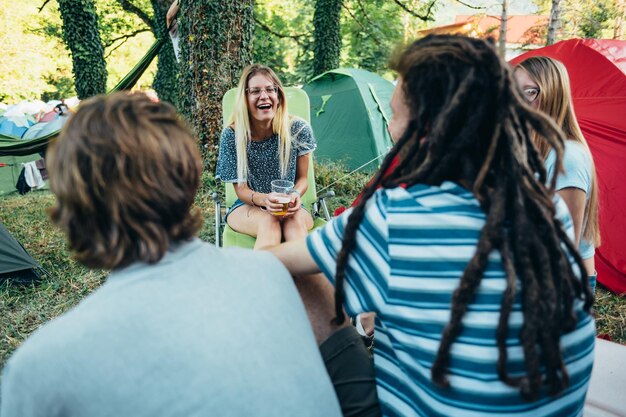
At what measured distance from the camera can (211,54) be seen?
494cm

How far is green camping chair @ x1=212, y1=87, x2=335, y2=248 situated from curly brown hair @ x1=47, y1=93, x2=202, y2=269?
1.89 meters

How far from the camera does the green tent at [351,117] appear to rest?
24.7 feet

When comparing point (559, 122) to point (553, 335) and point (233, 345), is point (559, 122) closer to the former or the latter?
point (553, 335)

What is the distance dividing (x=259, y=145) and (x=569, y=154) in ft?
6.62

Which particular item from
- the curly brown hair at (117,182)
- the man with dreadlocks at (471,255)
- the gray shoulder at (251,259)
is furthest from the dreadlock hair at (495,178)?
the curly brown hair at (117,182)

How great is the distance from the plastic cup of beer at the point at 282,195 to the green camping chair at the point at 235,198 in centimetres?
37

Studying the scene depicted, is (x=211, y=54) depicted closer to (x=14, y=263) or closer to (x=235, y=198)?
(x=235, y=198)

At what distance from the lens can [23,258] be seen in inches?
139

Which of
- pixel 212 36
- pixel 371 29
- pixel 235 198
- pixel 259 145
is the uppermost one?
pixel 371 29

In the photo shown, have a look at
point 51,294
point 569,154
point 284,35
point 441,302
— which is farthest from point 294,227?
point 284,35

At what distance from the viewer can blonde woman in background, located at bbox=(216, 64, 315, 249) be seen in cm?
312

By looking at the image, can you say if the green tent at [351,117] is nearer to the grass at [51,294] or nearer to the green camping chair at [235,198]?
the grass at [51,294]

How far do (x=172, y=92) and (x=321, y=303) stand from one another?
10880mm

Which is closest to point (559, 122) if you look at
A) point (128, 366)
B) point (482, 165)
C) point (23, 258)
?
point (482, 165)
